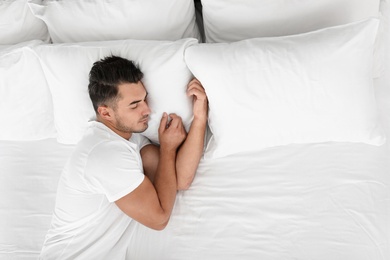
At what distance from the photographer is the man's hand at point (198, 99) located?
1521 mm

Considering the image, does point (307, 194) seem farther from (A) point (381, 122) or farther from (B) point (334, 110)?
(A) point (381, 122)

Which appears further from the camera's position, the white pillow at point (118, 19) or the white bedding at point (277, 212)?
the white pillow at point (118, 19)

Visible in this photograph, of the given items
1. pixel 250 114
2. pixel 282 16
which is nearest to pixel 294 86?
pixel 250 114

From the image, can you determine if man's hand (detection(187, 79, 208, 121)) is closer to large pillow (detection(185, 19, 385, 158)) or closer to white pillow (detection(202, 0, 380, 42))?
large pillow (detection(185, 19, 385, 158))

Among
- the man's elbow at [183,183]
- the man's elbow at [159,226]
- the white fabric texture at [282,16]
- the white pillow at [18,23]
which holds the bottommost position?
the man's elbow at [159,226]

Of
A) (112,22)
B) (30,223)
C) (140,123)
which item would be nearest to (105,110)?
(140,123)

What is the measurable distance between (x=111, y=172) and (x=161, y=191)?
208mm

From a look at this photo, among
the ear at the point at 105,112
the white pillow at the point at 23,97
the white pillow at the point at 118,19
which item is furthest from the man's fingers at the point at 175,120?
the white pillow at the point at 23,97

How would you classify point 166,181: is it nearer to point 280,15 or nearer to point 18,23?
point 280,15

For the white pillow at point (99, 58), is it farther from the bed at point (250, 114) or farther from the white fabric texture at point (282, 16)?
the white fabric texture at point (282, 16)

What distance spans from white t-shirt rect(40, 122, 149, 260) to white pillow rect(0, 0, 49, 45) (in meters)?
0.64

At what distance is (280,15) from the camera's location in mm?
1538

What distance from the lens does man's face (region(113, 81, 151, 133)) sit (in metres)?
1.44

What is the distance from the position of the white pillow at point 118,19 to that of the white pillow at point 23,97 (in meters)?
0.15
